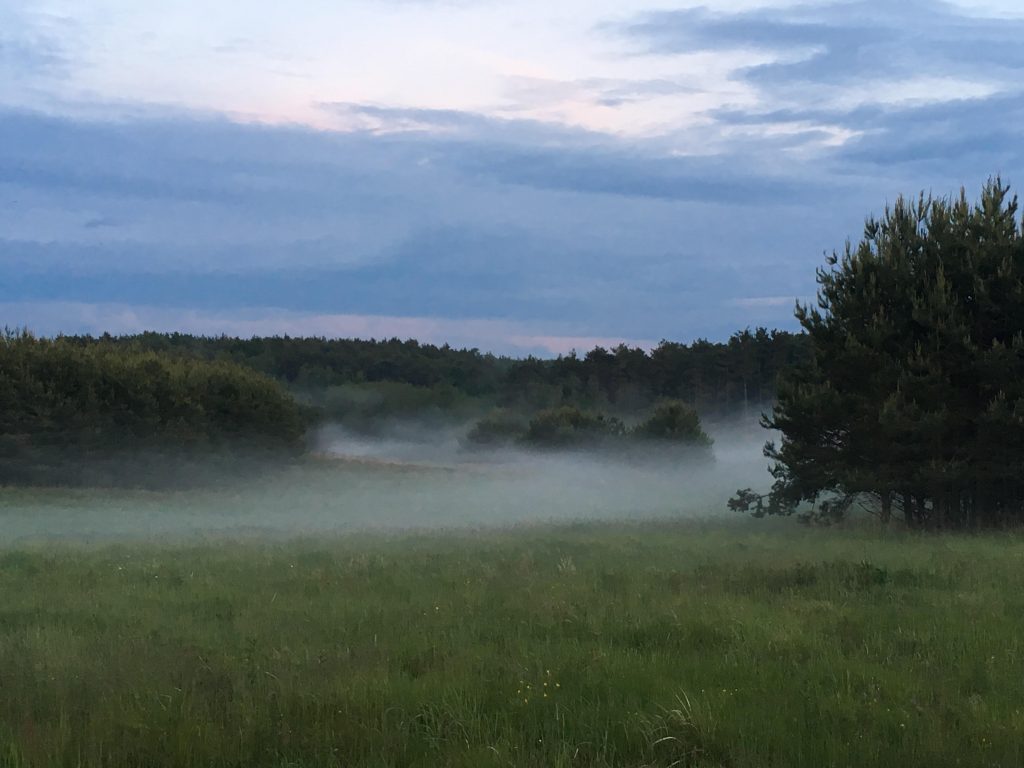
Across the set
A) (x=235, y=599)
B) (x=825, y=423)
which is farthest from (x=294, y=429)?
(x=235, y=599)

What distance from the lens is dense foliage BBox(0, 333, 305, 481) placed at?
5641 cm

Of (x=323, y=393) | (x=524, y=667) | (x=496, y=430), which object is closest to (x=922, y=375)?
(x=524, y=667)

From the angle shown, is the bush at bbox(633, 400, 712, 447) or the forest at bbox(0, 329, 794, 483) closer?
the forest at bbox(0, 329, 794, 483)

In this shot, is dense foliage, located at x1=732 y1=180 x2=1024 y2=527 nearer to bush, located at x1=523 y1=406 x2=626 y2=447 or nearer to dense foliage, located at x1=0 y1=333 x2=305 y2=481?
dense foliage, located at x1=0 y1=333 x2=305 y2=481

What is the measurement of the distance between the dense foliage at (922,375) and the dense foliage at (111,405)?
4847 cm

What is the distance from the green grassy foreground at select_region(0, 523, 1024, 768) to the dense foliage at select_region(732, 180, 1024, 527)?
9.34 m

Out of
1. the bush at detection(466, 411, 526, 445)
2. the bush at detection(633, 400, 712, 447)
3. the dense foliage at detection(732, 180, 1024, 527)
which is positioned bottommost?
the bush at detection(466, 411, 526, 445)

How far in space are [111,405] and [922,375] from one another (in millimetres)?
53595

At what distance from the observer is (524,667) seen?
7.19 metres

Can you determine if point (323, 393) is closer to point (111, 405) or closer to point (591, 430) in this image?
point (591, 430)

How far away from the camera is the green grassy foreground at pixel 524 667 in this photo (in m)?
5.51

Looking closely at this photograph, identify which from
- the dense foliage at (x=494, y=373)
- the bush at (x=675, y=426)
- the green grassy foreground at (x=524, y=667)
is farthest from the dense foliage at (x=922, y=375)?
the dense foliage at (x=494, y=373)

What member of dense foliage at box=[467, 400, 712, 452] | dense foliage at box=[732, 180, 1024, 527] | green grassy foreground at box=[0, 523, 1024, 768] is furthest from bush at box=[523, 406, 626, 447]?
green grassy foreground at box=[0, 523, 1024, 768]

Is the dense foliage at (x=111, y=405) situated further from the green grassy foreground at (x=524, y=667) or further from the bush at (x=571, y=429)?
the green grassy foreground at (x=524, y=667)
